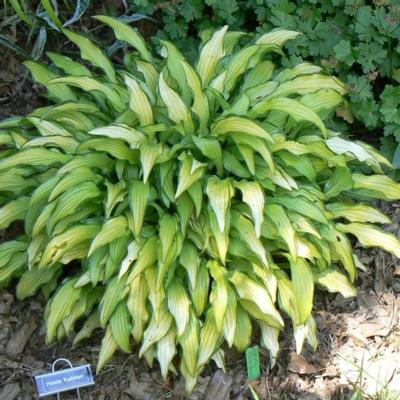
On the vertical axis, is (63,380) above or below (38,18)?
below

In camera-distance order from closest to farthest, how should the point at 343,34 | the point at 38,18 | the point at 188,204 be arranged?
the point at 188,204, the point at 343,34, the point at 38,18

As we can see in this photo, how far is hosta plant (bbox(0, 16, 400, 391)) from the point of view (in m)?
2.78

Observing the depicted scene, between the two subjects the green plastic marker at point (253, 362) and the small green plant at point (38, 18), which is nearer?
the green plastic marker at point (253, 362)

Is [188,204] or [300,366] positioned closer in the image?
[188,204]

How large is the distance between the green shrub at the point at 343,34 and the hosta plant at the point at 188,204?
9.3 inches

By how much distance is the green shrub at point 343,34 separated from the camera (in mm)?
3289

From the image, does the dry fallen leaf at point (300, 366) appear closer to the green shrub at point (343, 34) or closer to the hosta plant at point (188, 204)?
the hosta plant at point (188, 204)

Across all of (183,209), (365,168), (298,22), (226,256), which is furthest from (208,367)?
(298,22)

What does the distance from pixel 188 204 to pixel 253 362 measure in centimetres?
69

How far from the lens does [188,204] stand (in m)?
2.83

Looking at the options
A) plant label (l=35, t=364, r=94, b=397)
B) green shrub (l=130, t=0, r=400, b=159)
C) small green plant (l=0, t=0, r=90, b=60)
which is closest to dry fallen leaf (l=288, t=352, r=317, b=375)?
plant label (l=35, t=364, r=94, b=397)

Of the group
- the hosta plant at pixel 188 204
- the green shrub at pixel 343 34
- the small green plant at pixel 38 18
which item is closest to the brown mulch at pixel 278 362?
the hosta plant at pixel 188 204

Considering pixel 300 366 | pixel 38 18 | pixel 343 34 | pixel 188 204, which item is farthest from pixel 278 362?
pixel 38 18

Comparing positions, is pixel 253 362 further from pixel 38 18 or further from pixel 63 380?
pixel 38 18
